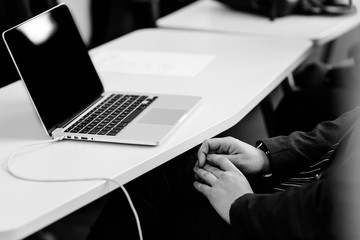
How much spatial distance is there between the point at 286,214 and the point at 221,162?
222 millimetres

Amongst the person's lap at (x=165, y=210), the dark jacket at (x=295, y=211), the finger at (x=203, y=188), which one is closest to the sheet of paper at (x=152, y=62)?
the person's lap at (x=165, y=210)

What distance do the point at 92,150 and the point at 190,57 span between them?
24.8 inches

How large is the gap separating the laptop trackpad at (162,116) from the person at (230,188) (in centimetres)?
9

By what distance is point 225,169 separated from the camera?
1104 mm

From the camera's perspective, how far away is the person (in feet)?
3.15

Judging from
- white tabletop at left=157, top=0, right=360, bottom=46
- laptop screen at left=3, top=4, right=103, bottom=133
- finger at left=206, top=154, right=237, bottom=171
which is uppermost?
laptop screen at left=3, top=4, right=103, bottom=133

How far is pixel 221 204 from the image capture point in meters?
1.04

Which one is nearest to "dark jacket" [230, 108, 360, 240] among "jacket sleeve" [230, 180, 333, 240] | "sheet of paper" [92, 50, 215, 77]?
"jacket sleeve" [230, 180, 333, 240]

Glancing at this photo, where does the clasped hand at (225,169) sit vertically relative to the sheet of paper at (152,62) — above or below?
below

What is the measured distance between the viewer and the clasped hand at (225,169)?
1.04 m

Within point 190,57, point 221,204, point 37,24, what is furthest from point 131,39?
point 221,204

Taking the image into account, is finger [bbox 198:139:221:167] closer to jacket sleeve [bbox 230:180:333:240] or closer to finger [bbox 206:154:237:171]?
finger [bbox 206:154:237:171]

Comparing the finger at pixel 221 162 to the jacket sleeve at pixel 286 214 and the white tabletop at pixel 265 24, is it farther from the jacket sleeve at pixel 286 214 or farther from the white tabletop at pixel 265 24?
the white tabletop at pixel 265 24

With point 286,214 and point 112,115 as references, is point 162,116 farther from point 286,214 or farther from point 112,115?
point 286,214
